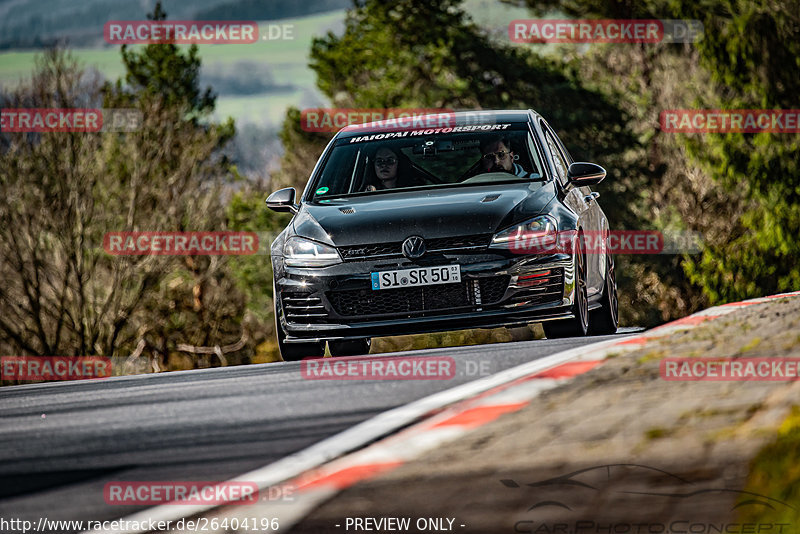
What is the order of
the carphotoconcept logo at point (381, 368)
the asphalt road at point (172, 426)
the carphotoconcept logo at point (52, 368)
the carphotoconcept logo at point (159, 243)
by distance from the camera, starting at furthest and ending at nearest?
the carphotoconcept logo at point (159, 243) → the carphotoconcept logo at point (52, 368) → the carphotoconcept logo at point (381, 368) → the asphalt road at point (172, 426)

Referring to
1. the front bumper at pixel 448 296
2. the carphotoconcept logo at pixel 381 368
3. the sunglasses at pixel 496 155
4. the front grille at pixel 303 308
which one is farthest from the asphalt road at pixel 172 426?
the sunglasses at pixel 496 155

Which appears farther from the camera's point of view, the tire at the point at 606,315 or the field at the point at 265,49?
the field at the point at 265,49

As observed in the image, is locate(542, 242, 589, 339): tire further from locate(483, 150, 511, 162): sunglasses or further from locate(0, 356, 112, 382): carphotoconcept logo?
locate(0, 356, 112, 382): carphotoconcept logo

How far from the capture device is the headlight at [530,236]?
309 inches

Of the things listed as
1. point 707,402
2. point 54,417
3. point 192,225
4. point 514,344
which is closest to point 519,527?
point 707,402

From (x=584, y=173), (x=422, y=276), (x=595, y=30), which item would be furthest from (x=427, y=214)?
(x=595, y=30)

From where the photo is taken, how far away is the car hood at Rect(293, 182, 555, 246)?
310 inches

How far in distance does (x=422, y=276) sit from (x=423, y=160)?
5.40 feet

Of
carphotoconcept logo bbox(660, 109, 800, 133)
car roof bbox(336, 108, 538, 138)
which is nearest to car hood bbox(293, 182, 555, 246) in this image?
car roof bbox(336, 108, 538, 138)

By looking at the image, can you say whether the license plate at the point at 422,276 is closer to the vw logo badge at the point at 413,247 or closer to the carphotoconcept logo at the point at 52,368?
the vw logo badge at the point at 413,247

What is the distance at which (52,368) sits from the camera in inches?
1067

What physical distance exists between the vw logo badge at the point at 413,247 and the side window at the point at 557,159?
1.63m

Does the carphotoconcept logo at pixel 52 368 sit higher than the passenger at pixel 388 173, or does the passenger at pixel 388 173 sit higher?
the passenger at pixel 388 173

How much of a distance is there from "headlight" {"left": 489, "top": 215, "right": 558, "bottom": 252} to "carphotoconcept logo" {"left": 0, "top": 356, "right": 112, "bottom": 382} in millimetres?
17860
